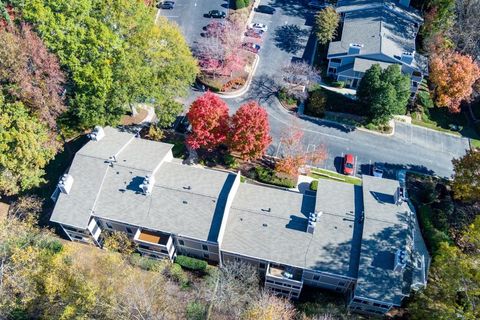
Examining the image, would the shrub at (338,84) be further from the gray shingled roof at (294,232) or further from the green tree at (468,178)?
the gray shingled roof at (294,232)

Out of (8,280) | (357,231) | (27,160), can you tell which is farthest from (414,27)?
(8,280)

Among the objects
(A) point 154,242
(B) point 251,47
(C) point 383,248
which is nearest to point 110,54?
(A) point 154,242

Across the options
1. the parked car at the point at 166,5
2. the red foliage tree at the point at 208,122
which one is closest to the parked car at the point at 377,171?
the red foliage tree at the point at 208,122

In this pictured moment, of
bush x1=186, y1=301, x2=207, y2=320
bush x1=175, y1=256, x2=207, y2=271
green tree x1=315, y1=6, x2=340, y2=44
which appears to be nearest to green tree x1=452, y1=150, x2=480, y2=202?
green tree x1=315, y1=6, x2=340, y2=44

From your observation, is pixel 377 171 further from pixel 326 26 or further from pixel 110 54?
pixel 110 54

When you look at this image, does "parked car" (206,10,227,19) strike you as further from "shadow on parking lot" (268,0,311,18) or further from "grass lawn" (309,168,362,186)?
"grass lawn" (309,168,362,186)

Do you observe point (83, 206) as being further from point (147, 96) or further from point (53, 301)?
point (147, 96)
